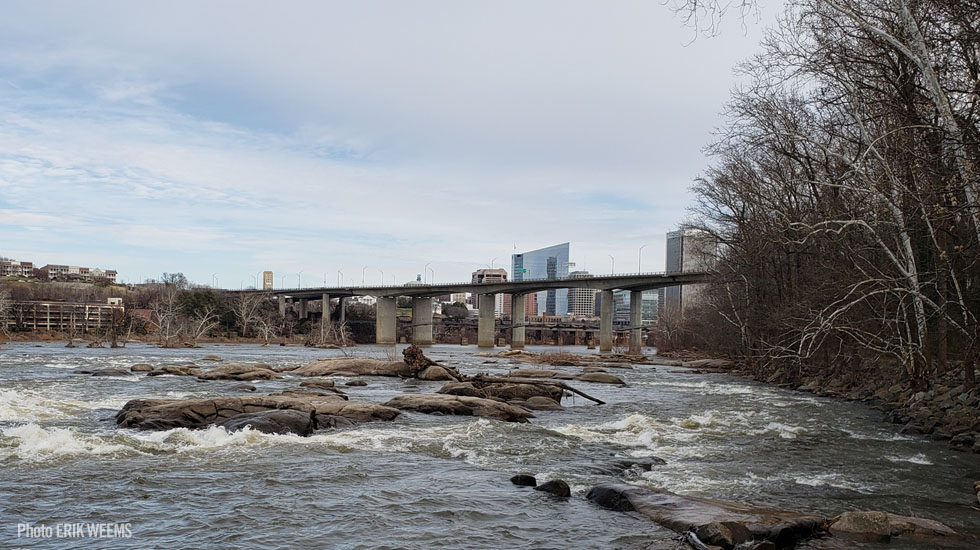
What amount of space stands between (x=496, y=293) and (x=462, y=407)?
8745cm

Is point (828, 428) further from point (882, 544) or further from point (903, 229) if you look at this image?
point (882, 544)

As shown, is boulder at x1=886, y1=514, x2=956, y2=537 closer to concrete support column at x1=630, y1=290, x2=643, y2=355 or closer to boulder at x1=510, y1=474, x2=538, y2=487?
boulder at x1=510, y1=474, x2=538, y2=487

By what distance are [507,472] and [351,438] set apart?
16.1 ft

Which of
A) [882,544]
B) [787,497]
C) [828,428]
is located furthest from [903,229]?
[882,544]

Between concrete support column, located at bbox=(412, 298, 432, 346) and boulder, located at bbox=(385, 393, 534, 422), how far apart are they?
94.6 metres

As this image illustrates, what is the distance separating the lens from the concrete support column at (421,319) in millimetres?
118375

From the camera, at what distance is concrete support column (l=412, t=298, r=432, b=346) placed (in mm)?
118375

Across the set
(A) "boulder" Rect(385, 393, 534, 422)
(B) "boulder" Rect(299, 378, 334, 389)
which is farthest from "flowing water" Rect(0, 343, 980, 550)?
(B) "boulder" Rect(299, 378, 334, 389)

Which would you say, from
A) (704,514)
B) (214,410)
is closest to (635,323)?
(214,410)

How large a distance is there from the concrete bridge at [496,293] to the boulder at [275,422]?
236 feet

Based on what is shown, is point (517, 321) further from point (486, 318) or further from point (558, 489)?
point (558, 489)

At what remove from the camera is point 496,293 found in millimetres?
109625

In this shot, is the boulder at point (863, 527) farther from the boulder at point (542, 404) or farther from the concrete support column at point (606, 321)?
the concrete support column at point (606, 321)

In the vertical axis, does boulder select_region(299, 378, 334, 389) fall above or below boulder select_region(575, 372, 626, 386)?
above
